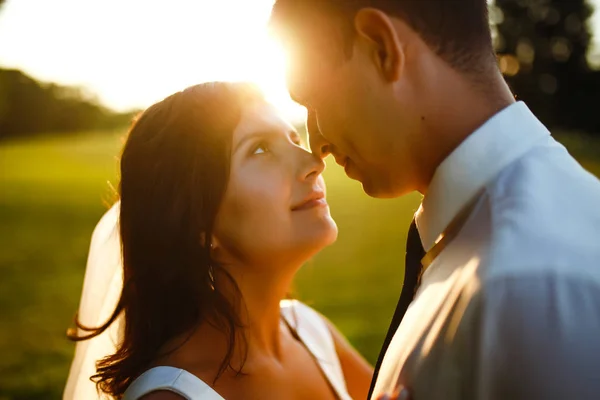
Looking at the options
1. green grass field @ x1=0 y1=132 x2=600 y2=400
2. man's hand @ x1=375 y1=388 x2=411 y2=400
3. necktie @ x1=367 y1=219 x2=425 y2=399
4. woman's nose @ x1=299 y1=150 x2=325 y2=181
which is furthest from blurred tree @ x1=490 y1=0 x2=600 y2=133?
man's hand @ x1=375 y1=388 x2=411 y2=400

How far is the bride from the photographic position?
2549 millimetres

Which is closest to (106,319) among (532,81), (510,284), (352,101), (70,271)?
(352,101)

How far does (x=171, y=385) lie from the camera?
234 centimetres

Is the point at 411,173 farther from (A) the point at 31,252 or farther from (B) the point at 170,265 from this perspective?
(A) the point at 31,252

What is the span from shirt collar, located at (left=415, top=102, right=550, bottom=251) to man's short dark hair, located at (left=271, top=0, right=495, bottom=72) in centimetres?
21

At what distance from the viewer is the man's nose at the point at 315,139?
2.42m

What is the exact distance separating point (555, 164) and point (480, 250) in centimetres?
34

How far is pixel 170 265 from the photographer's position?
2646 mm

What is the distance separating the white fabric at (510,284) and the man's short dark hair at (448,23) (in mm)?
228

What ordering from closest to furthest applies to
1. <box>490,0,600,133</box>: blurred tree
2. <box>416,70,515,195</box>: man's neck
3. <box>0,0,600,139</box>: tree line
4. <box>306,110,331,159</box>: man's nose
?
<box>416,70,515,195</box>: man's neck → <box>306,110,331,159</box>: man's nose → <box>490,0,600,133</box>: blurred tree → <box>0,0,600,139</box>: tree line

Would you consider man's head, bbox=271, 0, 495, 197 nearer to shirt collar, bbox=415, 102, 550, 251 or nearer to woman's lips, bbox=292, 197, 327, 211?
shirt collar, bbox=415, 102, 550, 251

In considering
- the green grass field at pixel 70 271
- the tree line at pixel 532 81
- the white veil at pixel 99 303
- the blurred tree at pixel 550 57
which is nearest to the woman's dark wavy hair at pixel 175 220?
the white veil at pixel 99 303

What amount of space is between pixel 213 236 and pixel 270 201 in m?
0.33

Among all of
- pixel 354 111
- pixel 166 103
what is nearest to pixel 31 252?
pixel 166 103
